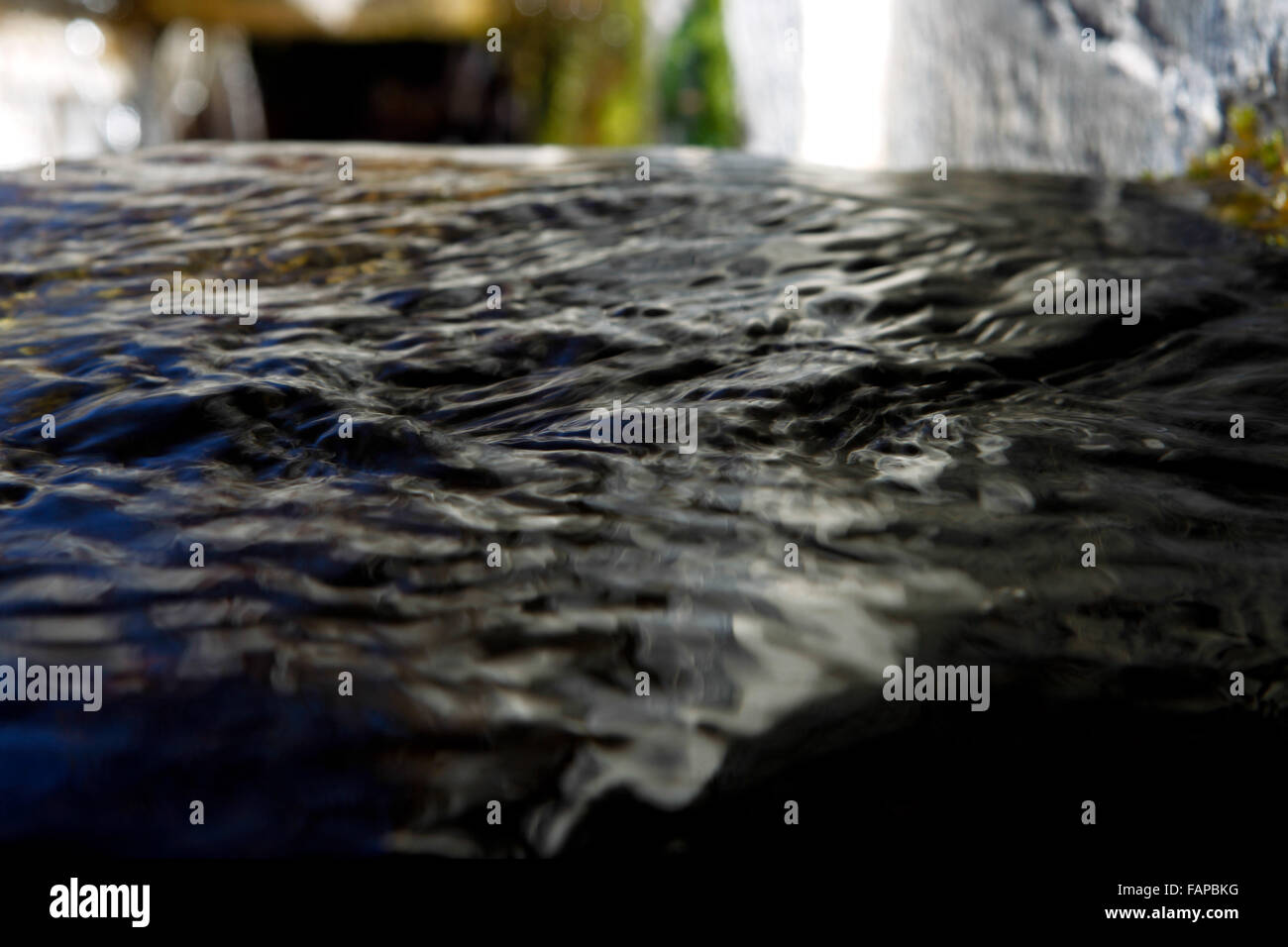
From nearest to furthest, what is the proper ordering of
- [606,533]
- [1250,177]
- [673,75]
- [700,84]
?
[606,533], [1250,177], [700,84], [673,75]

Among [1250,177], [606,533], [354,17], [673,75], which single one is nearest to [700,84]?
[673,75]

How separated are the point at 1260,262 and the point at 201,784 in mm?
2982

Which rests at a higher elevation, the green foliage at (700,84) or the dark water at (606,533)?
the green foliage at (700,84)

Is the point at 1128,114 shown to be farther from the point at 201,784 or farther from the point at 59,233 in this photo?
the point at 201,784

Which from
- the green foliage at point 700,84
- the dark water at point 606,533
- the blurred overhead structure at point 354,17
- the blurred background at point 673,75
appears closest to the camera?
the dark water at point 606,533

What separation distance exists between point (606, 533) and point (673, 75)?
9599 millimetres

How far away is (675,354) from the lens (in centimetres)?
248

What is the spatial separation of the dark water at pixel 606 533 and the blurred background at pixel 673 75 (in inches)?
48.6

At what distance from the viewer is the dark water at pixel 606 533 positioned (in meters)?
1.30

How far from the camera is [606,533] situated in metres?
1.72

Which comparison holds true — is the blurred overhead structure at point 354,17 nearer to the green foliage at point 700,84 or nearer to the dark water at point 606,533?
the green foliage at point 700,84

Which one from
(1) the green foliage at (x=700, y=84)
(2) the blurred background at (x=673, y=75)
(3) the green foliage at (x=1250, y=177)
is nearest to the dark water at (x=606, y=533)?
(3) the green foliage at (x=1250, y=177)

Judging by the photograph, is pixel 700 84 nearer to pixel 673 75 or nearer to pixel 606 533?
pixel 673 75
